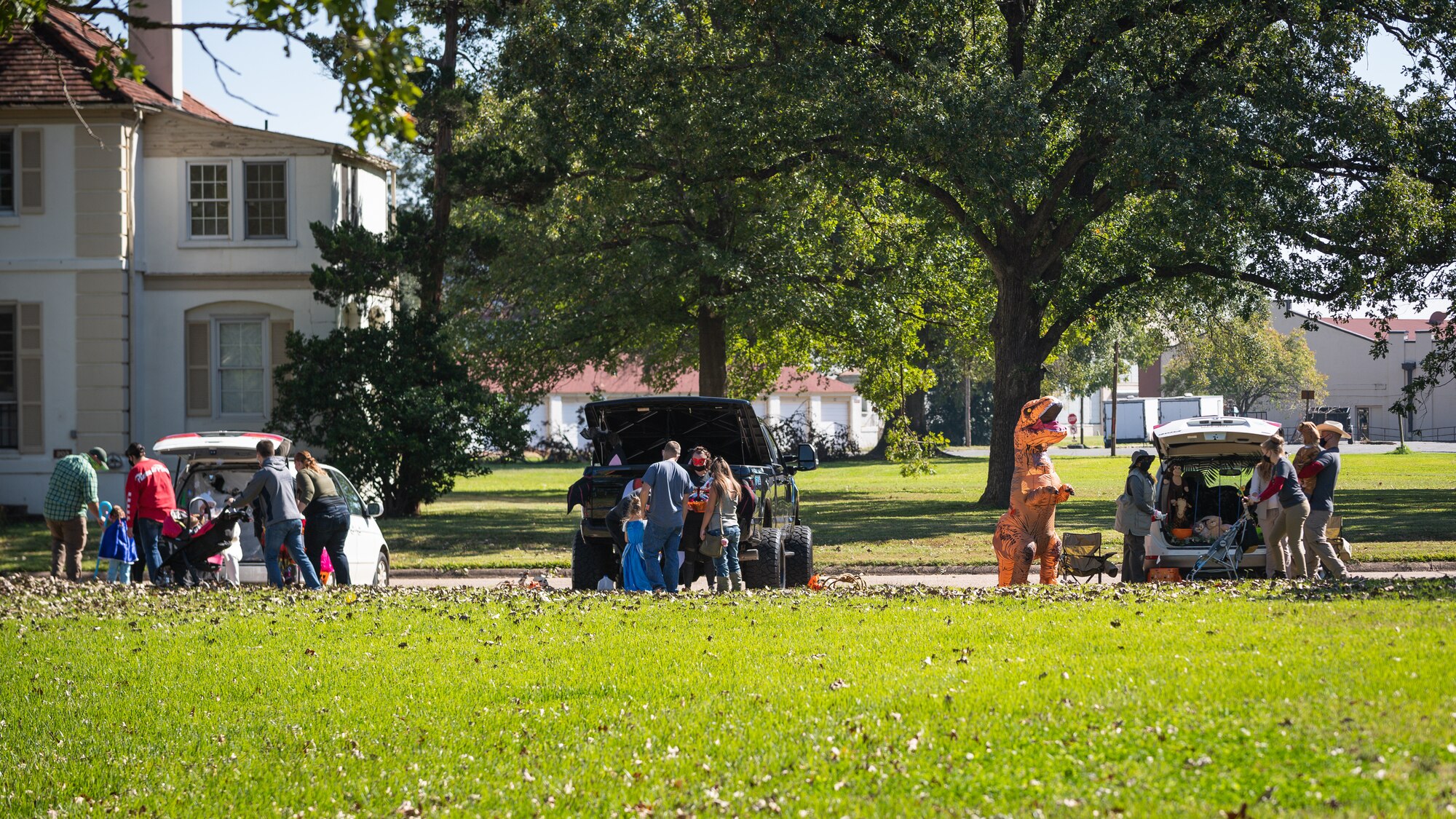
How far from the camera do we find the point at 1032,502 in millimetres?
12328

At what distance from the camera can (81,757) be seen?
6.97m

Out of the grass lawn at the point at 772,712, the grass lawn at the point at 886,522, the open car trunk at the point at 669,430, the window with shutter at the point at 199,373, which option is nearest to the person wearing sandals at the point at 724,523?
the open car trunk at the point at 669,430

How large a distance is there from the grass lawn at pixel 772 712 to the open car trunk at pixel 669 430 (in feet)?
15.0

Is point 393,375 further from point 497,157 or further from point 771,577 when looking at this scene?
point 771,577

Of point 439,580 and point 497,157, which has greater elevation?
point 497,157

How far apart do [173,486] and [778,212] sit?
1573 centimetres

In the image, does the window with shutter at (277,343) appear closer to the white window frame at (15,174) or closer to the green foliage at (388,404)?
the green foliage at (388,404)

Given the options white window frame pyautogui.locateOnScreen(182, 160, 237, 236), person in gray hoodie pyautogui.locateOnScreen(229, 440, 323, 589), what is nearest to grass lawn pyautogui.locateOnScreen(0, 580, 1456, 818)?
person in gray hoodie pyautogui.locateOnScreen(229, 440, 323, 589)

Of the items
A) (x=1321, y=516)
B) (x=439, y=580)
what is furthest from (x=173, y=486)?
(x=1321, y=516)

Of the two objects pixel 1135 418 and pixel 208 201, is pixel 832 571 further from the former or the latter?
pixel 1135 418

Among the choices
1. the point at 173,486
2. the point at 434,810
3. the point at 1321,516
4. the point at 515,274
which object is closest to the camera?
the point at 434,810

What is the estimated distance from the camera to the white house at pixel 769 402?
64.8 m

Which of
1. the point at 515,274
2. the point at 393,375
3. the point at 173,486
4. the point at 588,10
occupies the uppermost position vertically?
the point at 588,10

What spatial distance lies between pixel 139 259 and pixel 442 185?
5.47 metres
